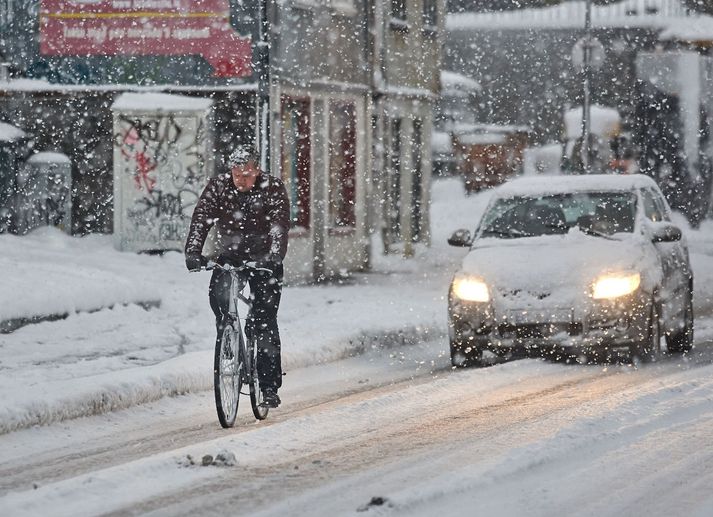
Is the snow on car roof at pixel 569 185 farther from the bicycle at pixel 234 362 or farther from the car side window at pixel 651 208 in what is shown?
the bicycle at pixel 234 362

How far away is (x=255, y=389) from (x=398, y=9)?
18597 mm

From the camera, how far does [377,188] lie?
2839 cm

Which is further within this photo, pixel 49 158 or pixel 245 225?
pixel 49 158

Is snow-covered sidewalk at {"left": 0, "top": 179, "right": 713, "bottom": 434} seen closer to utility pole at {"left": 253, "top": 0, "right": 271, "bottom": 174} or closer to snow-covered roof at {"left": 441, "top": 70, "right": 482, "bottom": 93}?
utility pole at {"left": 253, "top": 0, "right": 271, "bottom": 174}

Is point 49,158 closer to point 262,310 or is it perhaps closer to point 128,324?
point 128,324

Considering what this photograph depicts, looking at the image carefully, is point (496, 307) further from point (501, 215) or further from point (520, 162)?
point (520, 162)

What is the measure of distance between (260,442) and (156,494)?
1628 mm

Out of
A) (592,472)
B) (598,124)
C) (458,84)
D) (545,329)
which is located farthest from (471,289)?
(458,84)

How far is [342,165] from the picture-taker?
25953mm

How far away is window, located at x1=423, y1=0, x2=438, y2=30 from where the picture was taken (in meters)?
29.5

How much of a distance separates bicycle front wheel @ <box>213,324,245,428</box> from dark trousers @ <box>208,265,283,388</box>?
140mm

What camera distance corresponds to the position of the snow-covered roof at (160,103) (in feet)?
72.7

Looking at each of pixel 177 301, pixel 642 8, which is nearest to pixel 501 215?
pixel 177 301

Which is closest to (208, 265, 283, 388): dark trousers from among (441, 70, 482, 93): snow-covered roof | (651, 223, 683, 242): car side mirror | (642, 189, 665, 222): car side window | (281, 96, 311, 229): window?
(651, 223, 683, 242): car side mirror
